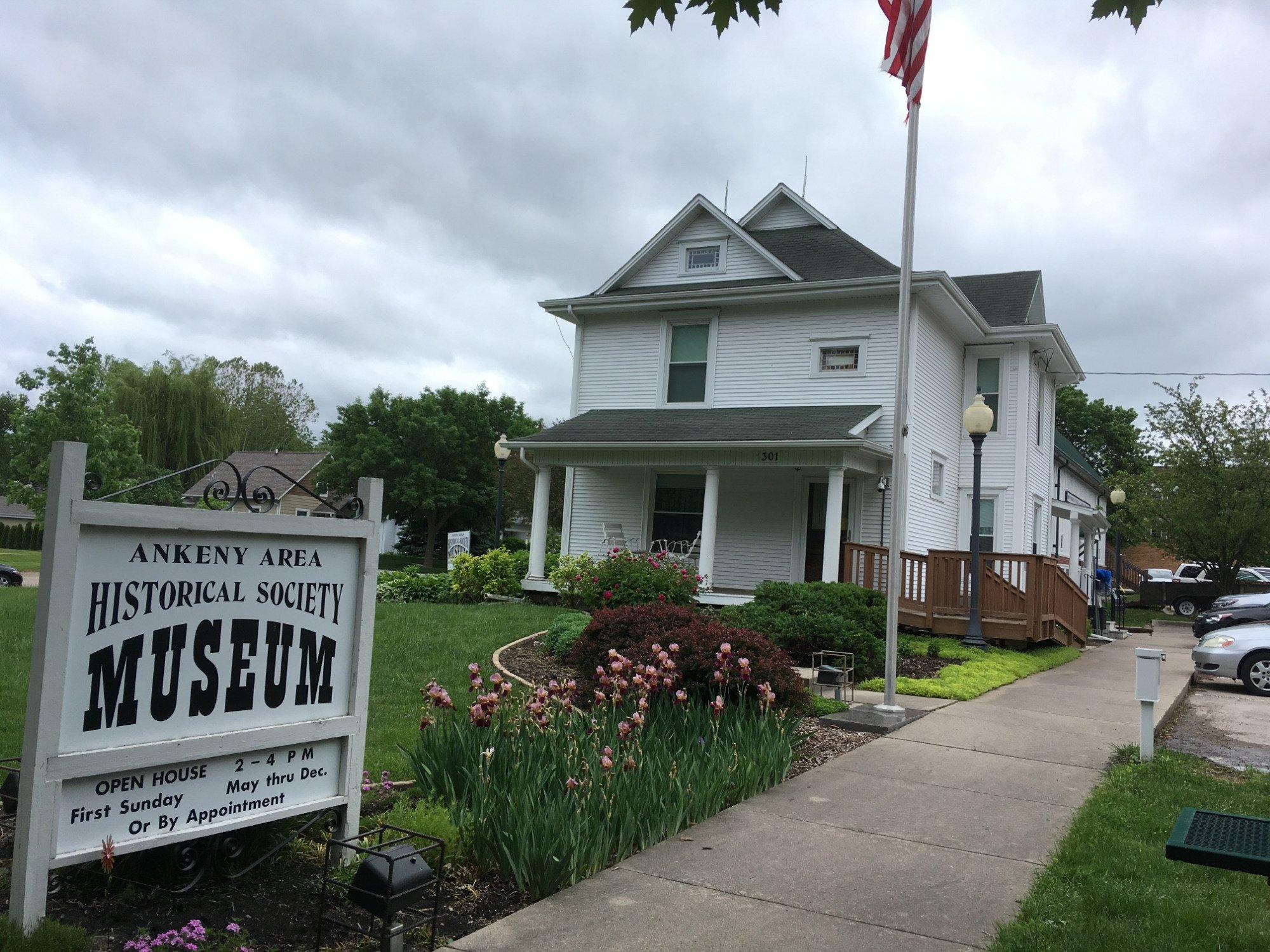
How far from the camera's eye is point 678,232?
2084 cm

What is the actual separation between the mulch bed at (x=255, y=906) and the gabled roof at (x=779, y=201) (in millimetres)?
19431

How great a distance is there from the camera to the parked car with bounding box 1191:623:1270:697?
13477 mm

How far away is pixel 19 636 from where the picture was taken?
11.0 m

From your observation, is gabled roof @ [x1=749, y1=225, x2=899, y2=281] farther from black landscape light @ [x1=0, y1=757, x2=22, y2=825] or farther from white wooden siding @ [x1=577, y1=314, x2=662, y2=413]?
black landscape light @ [x1=0, y1=757, x2=22, y2=825]

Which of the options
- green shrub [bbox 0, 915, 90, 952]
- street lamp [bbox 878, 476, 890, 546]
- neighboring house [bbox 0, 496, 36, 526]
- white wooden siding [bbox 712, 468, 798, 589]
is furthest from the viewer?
neighboring house [bbox 0, 496, 36, 526]

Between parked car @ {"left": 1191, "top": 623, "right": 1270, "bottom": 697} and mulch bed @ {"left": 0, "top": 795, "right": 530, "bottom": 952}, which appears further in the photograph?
parked car @ {"left": 1191, "top": 623, "right": 1270, "bottom": 697}

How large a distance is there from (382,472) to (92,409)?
14516 mm

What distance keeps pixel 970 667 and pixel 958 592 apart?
336cm

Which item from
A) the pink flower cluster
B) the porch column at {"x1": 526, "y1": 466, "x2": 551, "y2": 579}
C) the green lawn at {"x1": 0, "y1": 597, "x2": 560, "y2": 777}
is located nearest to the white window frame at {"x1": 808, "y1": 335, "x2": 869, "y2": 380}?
the porch column at {"x1": 526, "y1": 466, "x2": 551, "y2": 579}

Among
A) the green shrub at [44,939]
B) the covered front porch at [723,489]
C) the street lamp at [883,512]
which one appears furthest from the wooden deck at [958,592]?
the green shrub at [44,939]

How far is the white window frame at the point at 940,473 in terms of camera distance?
20.5 metres

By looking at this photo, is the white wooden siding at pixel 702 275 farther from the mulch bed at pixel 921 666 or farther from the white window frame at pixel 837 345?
the mulch bed at pixel 921 666

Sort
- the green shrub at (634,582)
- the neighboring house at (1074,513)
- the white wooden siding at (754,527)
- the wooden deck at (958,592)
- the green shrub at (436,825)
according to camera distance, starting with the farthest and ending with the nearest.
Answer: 1. the neighboring house at (1074,513)
2. the white wooden siding at (754,527)
3. the wooden deck at (958,592)
4. the green shrub at (634,582)
5. the green shrub at (436,825)

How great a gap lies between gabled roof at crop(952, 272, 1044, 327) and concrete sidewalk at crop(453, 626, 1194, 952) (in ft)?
49.7
